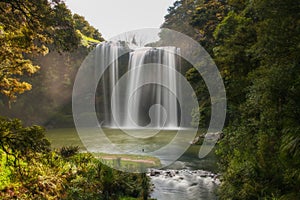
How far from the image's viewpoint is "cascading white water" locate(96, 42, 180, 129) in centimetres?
2975

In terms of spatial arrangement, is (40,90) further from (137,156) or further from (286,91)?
(286,91)

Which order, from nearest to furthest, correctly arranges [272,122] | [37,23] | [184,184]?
[37,23] → [272,122] → [184,184]

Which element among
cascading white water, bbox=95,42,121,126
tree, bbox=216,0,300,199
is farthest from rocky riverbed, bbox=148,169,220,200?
cascading white water, bbox=95,42,121,126

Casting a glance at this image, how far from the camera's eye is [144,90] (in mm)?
32719

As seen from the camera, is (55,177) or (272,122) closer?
Result: (272,122)

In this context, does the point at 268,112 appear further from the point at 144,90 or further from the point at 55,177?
the point at 144,90

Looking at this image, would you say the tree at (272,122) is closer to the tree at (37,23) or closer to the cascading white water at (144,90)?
the tree at (37,23)

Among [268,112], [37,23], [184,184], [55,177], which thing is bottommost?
[184,184]

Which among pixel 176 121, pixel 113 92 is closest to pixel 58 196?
pixel 176 121

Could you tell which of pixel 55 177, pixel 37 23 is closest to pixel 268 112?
pixel 37 23

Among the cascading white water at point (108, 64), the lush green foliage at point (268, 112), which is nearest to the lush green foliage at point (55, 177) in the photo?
the lush green foliage at point (268, 112)

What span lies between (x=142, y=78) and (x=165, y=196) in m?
24.6

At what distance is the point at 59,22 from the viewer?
4.86m

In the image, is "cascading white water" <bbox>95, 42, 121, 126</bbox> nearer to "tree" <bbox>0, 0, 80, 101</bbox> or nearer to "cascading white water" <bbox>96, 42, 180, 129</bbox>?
"cascading white water" <bbox>96, 42, 180, 129</bbox>
